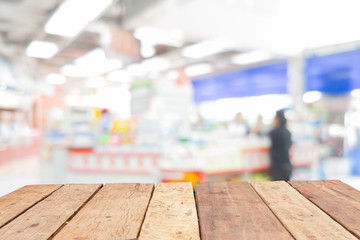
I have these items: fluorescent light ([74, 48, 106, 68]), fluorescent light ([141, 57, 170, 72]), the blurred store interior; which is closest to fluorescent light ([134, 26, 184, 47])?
the blurred store interior

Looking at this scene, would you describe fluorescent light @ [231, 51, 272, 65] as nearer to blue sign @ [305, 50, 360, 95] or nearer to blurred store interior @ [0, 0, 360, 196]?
blurred store interior @ [0, 0, 360, 196]

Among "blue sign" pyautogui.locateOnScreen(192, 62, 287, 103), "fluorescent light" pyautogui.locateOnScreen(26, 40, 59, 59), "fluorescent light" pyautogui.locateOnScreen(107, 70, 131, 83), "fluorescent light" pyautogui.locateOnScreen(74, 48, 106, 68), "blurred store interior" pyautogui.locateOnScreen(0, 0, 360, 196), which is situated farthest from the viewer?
"fluorescent light" pyautogui.locateOnScreen(107, 70, 131, 83)

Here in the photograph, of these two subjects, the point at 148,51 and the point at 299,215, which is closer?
the point at 299,215

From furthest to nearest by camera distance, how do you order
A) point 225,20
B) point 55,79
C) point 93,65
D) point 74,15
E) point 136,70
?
point 55,79 < point 136,70 < point 93,65 < point 225,20 < point 74,15

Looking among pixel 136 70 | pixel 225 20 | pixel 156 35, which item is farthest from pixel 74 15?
pixel 136 70

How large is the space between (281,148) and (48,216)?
12.3 feet

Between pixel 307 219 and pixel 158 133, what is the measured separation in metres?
4.35

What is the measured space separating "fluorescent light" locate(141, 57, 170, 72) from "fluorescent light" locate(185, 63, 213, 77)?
1.07m

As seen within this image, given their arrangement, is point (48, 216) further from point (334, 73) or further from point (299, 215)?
point (334, 73)

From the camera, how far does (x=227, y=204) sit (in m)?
1.15

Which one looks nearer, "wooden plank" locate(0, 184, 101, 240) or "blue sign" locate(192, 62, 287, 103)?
"wooden plank" locate(0, 184, 101, 240)

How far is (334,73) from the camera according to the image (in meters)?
6.48

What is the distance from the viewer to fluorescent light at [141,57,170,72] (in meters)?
10.8

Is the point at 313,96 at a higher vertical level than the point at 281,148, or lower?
higher
